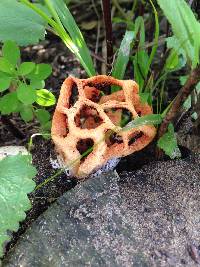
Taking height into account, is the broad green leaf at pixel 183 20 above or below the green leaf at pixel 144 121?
above

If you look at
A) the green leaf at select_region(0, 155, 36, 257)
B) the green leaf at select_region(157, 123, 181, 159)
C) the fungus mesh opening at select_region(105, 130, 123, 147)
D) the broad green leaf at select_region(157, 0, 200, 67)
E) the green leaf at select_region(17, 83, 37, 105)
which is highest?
the broad green leaf at select_region(157, 0, 200, 67)

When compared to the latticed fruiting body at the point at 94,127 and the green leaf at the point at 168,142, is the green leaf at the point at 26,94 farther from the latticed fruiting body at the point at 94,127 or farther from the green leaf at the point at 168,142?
the green leaf at the point at 168,142

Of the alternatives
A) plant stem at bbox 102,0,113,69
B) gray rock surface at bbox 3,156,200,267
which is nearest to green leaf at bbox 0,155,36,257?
gray rock surface at bbox 3,156,200,267

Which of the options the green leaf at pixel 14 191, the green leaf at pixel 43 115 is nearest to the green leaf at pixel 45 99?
the green leaf at pixel 43 115

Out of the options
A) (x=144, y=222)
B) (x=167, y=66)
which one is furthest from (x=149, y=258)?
(x=167, y=66)

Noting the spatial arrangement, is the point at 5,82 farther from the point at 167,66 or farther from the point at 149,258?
the point at 149,258

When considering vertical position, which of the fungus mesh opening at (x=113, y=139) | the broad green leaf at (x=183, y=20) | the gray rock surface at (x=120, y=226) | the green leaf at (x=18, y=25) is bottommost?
the gray rock surface at (x=120, y=226)

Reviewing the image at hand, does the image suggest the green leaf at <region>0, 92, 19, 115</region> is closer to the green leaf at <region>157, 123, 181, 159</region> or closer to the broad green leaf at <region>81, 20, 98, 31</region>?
the green leaf at <region>157, 123, 181, 159</region>
